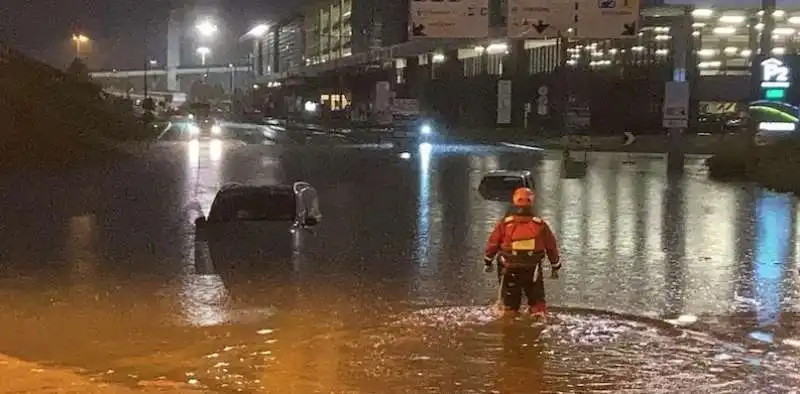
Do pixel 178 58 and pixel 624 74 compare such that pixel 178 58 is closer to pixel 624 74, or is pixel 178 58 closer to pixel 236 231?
pixel 624 74

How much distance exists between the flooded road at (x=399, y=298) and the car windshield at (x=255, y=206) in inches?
26.0

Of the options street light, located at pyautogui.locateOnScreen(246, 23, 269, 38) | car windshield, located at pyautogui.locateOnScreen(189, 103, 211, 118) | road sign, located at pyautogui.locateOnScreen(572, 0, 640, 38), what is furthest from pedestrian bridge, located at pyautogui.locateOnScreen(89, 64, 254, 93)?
road sign, located at pyautogui.locateOnScreen(572, 0, 640, 38)

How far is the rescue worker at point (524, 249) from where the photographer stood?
988cm

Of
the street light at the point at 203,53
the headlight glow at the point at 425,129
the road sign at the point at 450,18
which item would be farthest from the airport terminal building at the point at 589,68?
the street light at the point at 203,53

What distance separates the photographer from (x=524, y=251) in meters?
9.92

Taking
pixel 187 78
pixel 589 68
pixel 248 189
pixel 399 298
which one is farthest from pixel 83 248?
pixel 187 78

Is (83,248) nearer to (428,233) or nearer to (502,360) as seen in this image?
(428,233)

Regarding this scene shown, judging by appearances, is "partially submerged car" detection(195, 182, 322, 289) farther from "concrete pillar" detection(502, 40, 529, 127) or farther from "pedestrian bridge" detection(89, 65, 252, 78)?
"pedestrian bridge" detection(89, 65, 252, 78)

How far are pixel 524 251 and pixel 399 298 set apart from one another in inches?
89.6

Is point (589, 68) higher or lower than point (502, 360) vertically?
higher

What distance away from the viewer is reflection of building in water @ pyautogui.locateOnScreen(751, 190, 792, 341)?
36.3ft

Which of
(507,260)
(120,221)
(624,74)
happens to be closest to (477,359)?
(507,260)

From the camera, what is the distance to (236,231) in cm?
1744

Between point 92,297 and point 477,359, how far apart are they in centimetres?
479
